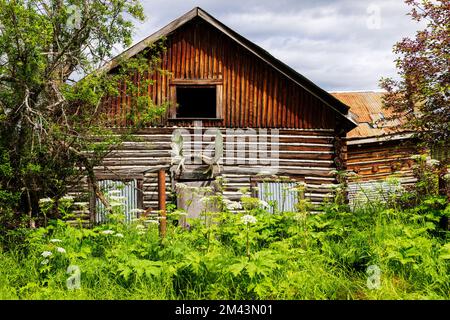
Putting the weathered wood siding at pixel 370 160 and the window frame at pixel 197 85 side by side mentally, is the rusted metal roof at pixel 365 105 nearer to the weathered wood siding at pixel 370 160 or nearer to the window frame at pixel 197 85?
the weathered wood siding at pixel 370 160

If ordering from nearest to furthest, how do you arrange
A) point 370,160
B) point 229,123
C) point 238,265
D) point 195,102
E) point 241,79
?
1. point 238,265
2. point 229,123
3. point 241,79
4. point 195,102
5. point 370,160

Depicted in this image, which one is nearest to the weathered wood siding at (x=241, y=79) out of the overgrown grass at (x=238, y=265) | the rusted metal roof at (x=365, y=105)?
the overgrown grass at (x=238, y=265)

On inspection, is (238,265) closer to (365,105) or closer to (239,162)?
(239,162)

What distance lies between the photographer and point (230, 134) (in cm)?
1349

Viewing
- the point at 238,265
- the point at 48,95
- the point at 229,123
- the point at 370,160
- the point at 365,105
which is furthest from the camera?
the point at 365,105

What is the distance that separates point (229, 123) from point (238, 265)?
8941 millimetres

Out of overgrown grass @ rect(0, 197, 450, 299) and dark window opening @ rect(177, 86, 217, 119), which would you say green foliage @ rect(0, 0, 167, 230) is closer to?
overgrown grass @ rect(0, 197, 450, 299)

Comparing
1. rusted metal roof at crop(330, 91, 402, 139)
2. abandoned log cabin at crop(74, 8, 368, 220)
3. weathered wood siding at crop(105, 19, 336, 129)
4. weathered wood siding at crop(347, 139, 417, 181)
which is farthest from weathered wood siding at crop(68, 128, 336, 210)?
rusted metal roof at crop(330, 91, 402, 139)

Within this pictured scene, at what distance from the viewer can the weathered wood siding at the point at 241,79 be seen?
13.6 meters

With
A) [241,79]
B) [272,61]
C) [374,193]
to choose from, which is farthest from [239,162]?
[374,193]

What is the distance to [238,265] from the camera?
4867 millimetres

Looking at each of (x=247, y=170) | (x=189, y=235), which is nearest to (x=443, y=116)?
(x=189, y=235)

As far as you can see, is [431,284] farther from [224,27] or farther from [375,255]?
[224,27]
